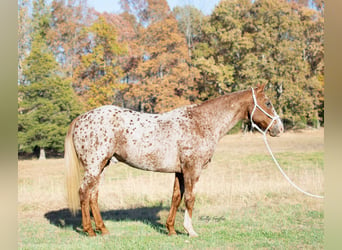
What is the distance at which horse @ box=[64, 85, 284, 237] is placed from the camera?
4.63 metres

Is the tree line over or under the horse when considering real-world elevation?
over

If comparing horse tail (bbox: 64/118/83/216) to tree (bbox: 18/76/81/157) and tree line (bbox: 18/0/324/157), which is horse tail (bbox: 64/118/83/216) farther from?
tree (bbox: 18/76/81/157)

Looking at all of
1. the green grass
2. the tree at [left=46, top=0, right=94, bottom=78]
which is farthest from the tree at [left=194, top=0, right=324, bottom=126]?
the green grass

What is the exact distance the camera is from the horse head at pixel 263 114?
485cm

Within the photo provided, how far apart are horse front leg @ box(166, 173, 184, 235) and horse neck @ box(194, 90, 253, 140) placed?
2.65 ft

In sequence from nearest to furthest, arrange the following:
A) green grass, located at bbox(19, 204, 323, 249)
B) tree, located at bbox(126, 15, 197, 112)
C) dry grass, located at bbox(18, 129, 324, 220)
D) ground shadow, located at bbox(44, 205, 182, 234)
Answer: green grass, located at bbox(19, 204, 323, 249)
ground shadow, located at bbox(44, 205, 182, 234)
dry grass, located at bbox(18, 129, 324, 220)
tree, located at bbox(126, 15, 197, 112)

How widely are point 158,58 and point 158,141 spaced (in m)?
12.3

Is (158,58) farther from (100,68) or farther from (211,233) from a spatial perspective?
(211,233)

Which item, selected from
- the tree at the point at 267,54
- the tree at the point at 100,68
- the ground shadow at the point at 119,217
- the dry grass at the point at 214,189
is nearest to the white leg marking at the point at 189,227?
the ground shadow at the point at 119,217

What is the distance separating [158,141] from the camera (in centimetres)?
463

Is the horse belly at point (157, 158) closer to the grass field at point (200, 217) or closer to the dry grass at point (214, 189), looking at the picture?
the grass field at point (200, 217)

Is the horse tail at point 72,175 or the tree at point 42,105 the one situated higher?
the tree at point 42,105

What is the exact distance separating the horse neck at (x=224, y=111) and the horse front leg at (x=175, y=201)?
81 centimetres
